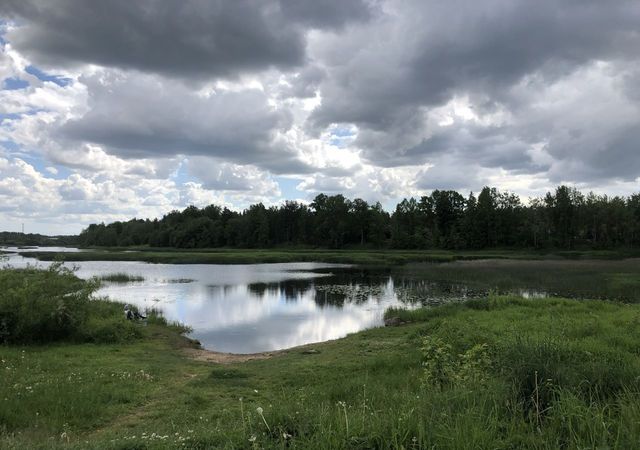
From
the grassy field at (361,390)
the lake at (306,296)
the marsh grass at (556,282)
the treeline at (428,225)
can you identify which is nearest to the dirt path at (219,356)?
the grassy field at (361,390)

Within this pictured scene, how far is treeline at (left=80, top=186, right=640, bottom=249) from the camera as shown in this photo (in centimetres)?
9725

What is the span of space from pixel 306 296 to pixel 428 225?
93675mm

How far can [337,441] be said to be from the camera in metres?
4.26

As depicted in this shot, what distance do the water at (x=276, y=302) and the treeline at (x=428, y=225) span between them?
68804 millimetres

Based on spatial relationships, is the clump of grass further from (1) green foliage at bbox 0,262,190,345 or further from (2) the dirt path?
(2) the dirt path

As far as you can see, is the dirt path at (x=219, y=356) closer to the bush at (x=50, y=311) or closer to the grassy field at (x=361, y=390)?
the grassy field at (x=361, y=390)

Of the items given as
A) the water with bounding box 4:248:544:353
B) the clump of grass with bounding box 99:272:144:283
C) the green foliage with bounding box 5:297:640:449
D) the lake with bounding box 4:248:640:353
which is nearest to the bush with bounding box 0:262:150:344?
the green foliage with bounding box 5:297:640:449

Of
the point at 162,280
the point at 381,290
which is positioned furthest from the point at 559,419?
the point at 162,280

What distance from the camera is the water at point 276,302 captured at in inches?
884


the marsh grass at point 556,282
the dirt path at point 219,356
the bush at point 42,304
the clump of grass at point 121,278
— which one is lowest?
the dirt path at point 219,356

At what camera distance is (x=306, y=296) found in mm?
34500

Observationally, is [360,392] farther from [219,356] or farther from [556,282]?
[556,282]

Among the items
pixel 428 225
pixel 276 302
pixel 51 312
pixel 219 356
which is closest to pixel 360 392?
pixel 219 356

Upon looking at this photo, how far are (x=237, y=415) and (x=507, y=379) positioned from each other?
4.61m
